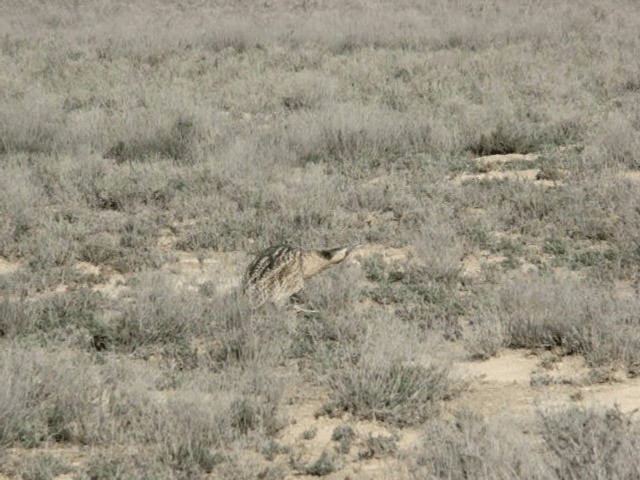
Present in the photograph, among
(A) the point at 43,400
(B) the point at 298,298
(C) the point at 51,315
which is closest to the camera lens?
(A) the point at 43,400

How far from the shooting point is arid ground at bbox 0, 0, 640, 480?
4.47 m

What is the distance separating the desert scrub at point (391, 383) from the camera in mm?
4832

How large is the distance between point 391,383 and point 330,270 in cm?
219

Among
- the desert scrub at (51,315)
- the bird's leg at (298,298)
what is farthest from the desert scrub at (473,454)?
the desert scrub at (51,315)

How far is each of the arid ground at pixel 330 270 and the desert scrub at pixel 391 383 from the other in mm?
18

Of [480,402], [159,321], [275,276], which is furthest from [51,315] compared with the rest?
[480,402]

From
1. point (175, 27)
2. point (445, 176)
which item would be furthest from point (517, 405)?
point (175, 27)

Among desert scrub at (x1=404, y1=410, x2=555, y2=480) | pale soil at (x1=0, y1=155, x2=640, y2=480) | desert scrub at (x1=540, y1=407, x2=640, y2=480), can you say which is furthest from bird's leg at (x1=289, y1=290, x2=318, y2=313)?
desert scrub at (x1=540, y1=407, x2=640, y2=480)

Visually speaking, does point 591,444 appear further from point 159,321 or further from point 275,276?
point 159,321

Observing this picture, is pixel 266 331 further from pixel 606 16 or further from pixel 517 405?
pixel 606 16

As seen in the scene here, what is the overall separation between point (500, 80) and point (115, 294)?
27.1 feet

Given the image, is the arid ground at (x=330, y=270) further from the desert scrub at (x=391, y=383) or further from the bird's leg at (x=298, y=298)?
the bird's leg at (x=298, y=298)

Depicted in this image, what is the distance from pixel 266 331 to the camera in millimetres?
5645

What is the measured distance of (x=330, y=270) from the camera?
23.1 feet
